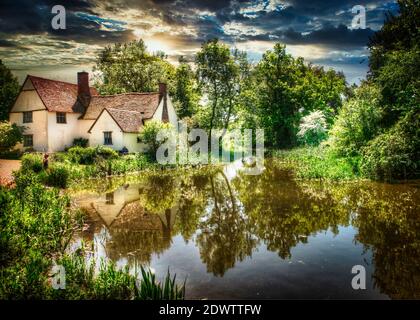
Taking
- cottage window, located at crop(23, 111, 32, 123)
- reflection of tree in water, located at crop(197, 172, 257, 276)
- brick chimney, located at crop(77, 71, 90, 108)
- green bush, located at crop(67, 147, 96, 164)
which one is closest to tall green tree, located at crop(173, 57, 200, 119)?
brick chimney, located at crop(77, 71, 90, 108)

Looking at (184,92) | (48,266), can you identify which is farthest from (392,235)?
(184,92)

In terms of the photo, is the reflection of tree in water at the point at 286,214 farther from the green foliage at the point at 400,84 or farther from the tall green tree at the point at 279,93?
the tall green tree at the point at 279,93

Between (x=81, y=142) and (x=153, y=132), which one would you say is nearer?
(x=153, y=132)

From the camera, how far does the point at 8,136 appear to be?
29.0m

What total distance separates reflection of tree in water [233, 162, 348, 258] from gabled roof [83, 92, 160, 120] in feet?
71.8

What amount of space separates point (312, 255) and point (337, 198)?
6799 millimetres

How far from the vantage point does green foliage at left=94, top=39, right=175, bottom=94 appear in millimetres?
47344

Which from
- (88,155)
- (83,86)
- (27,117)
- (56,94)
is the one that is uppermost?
(83,86)

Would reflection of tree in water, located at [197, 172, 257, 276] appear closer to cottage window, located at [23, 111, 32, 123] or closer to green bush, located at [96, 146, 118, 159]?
green bush, located at [96, 146, 118, 159]

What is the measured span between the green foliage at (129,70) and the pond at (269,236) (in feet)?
108

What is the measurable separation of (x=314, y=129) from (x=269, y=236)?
32.8 meters

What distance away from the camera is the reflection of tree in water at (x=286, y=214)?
9.84 metres

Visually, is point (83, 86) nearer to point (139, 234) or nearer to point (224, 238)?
point (139, 234)
